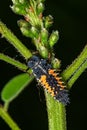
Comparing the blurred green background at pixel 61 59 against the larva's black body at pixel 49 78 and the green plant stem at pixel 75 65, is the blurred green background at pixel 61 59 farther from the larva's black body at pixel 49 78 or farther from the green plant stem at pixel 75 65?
the green plant stem at pixel 75 65

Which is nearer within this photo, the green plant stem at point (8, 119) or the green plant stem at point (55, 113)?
the green plant stem at point (55, 113)

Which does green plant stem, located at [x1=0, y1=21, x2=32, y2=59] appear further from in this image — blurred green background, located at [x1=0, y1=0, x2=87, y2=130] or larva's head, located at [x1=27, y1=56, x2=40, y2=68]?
blurred green background, located at [x1=0, y1=0, x2=87, y2=130]

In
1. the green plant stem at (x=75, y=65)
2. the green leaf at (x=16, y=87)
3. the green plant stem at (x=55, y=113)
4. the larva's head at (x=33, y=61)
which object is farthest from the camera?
the green leaf at (x=16, y=87)

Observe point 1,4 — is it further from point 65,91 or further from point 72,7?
point 65,91

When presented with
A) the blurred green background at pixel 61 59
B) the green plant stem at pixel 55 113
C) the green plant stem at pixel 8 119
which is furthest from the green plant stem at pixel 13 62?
the blurred green background at pixel 61 59

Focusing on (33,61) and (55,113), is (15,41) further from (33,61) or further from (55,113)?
(55,113)

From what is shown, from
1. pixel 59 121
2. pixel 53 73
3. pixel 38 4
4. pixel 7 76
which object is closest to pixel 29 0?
pixel 38 4

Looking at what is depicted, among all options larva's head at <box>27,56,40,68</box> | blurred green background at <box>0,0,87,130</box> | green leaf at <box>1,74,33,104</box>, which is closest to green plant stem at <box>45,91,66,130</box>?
larva's head at <box>27,56,40,68</box>

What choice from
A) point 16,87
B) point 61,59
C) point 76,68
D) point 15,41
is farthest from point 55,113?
point 61,59
